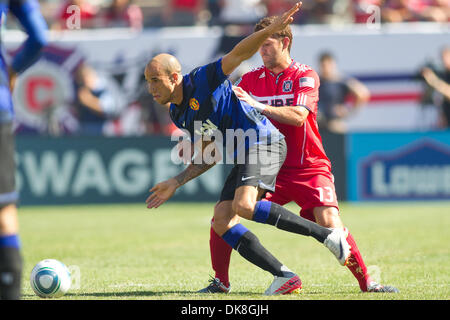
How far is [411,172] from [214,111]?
10313 millimetres

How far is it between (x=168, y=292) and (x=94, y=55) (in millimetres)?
12414

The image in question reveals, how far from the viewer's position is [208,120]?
22.5ft

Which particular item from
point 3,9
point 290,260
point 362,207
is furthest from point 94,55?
point 3,9

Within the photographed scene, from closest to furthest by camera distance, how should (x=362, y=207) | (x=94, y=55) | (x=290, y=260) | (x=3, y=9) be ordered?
1. (x=3, y=9)
2. (x=290, y=260)
3. (x=362, y=207)
4. (x=94, y=55)

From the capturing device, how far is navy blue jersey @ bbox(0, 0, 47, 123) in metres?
4.96

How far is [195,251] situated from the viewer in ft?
34.8

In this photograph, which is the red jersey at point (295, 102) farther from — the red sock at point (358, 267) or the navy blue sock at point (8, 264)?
the navy blue sock at point (8, 264)

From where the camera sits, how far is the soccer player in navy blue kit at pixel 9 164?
4.98 meters

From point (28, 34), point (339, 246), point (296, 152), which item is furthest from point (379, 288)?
point (28, 34)

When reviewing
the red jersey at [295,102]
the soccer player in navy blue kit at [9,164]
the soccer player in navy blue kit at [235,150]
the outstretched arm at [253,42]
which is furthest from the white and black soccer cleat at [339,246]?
the soccer player in navy blue kit at [9,164]

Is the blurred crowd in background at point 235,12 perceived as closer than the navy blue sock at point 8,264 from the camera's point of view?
No

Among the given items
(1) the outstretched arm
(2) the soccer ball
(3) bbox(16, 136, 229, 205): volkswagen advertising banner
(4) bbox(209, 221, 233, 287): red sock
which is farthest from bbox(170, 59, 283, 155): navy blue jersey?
(3) bbox(16, 136, 229, 205): volkswagen advertising banner

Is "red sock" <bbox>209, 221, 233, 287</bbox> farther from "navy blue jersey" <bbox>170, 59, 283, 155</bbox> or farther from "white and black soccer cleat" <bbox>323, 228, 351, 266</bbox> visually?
"white and black soccer cleat" <bbox>323, 228, 351, 266</bbox>

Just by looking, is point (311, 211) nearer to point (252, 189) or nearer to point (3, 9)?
point (252, 189)
